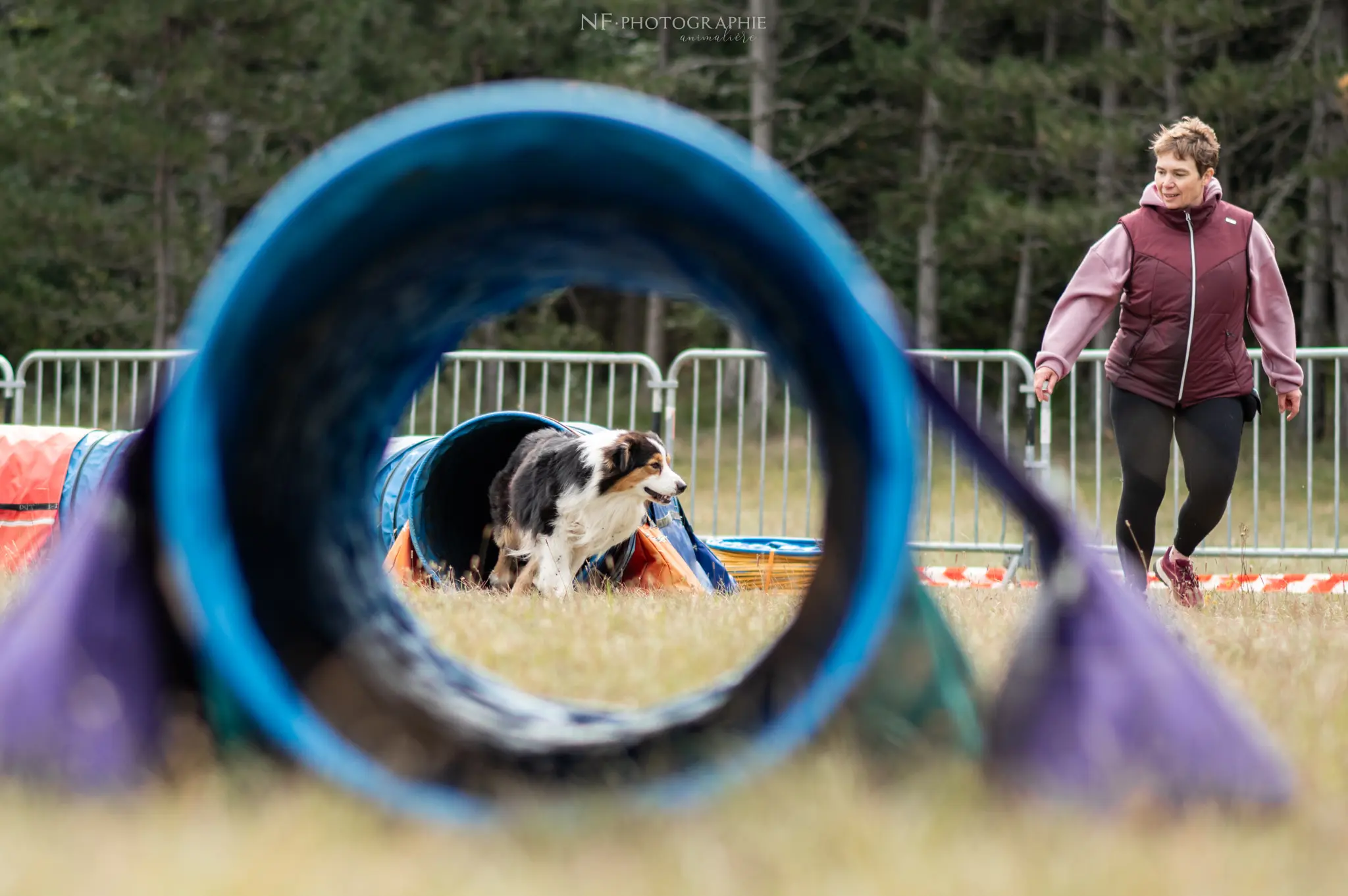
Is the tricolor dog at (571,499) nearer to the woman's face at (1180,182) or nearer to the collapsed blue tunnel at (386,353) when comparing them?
the woman's face at (1180,182)

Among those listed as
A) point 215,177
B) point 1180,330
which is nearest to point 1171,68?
point 215,177

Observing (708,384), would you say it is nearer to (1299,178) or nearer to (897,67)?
(897,67)

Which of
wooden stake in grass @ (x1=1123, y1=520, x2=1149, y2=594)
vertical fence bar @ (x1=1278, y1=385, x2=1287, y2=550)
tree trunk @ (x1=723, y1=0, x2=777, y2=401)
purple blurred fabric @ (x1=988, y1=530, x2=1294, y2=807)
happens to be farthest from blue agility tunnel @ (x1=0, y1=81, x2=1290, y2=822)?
tree trunk @ (x1=723, y1=0, x2=777, y2=401)

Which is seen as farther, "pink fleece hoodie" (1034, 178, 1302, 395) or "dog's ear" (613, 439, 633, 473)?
"dog's ear" (613, 439, 633, 473)

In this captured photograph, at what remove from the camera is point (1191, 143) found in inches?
196

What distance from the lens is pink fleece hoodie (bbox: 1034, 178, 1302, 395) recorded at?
5082 millimetres

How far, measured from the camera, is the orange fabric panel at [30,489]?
652 cm

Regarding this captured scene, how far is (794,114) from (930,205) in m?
2.71

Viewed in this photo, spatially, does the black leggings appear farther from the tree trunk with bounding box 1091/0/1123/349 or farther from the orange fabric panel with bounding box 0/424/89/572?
the tree trunk with bounding box 1091/0/1123/349

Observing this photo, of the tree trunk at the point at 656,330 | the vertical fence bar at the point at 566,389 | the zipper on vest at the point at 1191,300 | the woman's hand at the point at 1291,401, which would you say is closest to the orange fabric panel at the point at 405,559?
the zipper on vest at the point at 1191,300

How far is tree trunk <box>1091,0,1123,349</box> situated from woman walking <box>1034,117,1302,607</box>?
12150 millimetres

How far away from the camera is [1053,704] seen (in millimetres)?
2221

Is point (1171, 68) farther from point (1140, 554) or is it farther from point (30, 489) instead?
point (30, 489)

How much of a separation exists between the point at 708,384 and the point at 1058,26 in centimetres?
802
